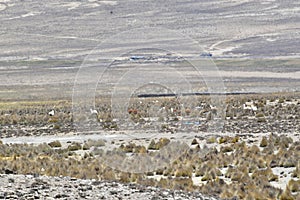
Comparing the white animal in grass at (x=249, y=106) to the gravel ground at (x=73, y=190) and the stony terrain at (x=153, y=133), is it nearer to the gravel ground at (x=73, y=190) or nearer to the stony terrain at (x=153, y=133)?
the stony terrain at (x=153, y=133)

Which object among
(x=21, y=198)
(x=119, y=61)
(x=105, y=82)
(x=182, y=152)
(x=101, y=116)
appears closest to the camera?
(x=21, y=198)

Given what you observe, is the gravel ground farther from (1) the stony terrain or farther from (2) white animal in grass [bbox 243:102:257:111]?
(2) white animal in grass [bbox 243:102:257:111]

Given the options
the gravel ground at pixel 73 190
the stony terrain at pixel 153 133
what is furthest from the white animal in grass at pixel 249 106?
the gravel ground at pixel 73 190

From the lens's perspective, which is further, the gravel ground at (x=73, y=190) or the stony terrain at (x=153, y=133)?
the stony terrain at (x=153, y=133)

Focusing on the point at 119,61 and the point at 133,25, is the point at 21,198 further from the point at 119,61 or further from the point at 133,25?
the point at 133,25

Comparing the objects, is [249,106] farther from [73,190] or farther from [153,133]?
[73,190]

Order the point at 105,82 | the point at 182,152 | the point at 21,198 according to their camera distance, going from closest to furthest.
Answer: the point at 21,198 < the point at 182,152 < the point at 105,82

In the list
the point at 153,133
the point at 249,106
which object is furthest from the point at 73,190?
the point at 249,106

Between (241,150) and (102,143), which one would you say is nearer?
(241,150)

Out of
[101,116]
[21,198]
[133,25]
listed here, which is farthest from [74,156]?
[133,25]
